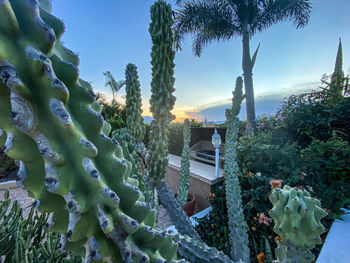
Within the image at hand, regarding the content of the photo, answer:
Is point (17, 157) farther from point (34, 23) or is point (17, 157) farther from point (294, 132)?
point (294, 132)

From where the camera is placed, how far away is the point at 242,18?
25.8 feet

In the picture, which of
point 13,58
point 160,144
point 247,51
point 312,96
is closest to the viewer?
point 13,58

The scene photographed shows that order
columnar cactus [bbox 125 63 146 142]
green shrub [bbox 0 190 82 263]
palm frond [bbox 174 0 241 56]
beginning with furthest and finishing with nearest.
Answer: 1. palm frond [bbox 174 0 241 56]
2. columnar cactus [bbox 125 63 146 142]
3. green shrub [bbox 0 190 82 263]

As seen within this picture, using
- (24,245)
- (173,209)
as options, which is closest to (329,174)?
(173,209)

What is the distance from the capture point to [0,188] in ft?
17.3

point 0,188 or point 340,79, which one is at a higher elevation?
point 340,79

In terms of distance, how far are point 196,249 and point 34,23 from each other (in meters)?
1.82

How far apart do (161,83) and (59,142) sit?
1.40m

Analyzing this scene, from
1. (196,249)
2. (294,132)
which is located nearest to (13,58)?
(196,249)

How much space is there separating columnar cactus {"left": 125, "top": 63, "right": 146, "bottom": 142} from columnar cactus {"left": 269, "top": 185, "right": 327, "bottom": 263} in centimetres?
148

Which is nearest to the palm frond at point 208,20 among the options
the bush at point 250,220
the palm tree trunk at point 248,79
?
the palm tree trunk at point 248,79

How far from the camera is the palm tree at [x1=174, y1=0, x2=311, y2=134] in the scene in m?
7.43

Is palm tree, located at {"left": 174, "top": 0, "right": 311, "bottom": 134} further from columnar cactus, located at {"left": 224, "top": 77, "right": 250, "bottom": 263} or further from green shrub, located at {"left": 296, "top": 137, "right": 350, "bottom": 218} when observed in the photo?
columnar cactus, located at {"left": 224, "top": 77, "right": 250, "bottom": 263}

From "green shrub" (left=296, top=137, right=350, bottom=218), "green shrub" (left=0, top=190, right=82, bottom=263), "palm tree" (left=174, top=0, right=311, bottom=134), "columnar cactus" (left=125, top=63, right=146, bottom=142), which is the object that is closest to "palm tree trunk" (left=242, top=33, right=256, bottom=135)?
"palm tree" (left=174, top=0, right=311, bottom=134)
